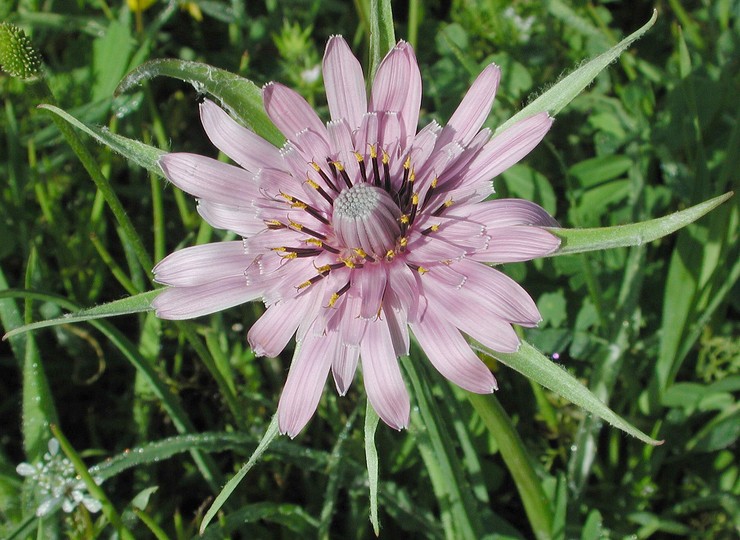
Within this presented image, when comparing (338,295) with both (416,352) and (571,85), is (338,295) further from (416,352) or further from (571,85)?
(571,85)

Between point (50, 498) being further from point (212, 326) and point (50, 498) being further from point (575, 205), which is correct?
point (575, 205)

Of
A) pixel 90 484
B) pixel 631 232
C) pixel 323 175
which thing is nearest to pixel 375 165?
pixel 323 175

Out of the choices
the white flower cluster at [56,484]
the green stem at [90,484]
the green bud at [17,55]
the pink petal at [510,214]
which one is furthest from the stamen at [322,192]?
the white flower cluster at [56,484]

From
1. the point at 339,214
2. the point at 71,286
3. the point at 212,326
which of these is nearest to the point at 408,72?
the point at 339,214

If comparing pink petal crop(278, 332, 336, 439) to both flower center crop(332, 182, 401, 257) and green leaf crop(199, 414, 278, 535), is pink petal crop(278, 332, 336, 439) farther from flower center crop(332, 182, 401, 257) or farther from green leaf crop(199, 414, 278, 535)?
flower center crop(332, 182, 401, 257)

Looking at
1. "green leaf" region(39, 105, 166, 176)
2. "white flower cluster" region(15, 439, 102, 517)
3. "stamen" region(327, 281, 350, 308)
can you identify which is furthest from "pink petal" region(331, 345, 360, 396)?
"white flower cluster" region(15, 439, 102, 517)
